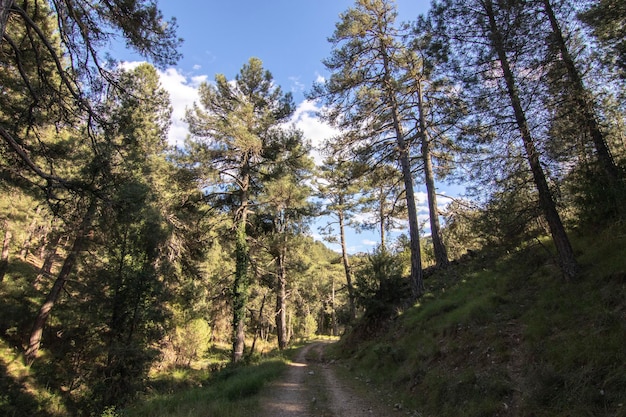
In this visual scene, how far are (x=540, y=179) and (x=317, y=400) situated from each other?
22.8 ft

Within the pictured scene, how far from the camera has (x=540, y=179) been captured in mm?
6891

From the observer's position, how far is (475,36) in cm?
812

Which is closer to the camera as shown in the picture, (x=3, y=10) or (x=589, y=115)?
(x=3, y=10)

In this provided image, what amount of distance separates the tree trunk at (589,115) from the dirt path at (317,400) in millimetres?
6531

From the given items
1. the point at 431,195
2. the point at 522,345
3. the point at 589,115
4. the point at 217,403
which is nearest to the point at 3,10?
the point at 217,403

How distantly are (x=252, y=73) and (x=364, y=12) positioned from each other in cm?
651

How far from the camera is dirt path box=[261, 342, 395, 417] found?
660 centimetres

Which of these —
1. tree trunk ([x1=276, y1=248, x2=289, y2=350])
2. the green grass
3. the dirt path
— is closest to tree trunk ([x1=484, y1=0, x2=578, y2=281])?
the dirt path

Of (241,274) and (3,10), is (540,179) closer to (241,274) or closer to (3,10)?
(3,10)

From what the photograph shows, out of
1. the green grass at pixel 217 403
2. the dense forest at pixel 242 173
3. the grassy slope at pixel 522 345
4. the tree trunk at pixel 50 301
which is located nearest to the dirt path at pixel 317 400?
the green grass at pixel 217 403

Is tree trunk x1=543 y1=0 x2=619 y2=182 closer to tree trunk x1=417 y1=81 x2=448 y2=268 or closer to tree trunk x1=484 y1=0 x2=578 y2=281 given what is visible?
tree trunk x1=484 y1=0 x2=578 y2=281

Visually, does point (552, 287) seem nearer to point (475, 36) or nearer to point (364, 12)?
point (475, 36)

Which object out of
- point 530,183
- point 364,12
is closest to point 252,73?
point 364,12

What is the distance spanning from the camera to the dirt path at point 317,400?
6.60 m
